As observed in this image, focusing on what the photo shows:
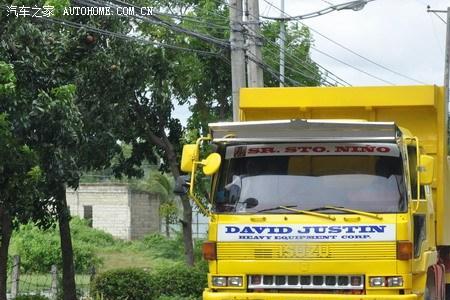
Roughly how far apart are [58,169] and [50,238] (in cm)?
2220

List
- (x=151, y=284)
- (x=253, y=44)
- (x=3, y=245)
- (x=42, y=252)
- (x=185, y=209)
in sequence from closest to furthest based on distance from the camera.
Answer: (x=3, y=245) → (x=253, y=44) → (x=151, y=284) → (x=185, y=209) → (x=42, y=252)

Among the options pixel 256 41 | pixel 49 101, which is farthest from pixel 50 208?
pixel 256 41

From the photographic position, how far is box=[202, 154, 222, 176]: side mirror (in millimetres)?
9656

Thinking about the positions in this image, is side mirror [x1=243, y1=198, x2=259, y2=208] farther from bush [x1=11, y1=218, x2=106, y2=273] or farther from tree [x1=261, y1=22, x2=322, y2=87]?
bush [x1=11, y1=218, x2=106, y2=273]

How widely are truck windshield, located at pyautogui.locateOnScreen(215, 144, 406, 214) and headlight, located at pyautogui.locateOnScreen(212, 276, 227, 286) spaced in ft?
2.28

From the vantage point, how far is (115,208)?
48188mm

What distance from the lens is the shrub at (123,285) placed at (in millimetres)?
17984

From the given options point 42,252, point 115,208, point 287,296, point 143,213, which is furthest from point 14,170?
point 143,213

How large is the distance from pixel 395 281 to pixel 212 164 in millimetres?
2206

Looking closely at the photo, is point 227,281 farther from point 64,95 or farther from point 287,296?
point 64,95

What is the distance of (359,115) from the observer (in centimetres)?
1166

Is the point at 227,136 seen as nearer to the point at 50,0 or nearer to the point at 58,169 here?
the point at 50,0

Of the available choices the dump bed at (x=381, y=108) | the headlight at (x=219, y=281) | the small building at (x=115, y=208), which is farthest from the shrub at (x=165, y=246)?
the headlight at (x=219, y=281)

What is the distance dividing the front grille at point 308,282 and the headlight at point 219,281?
0.86 feet
